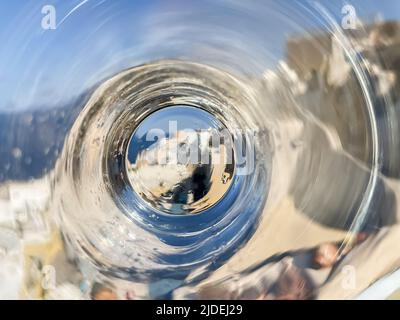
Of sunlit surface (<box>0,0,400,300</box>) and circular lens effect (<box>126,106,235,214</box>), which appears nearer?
sunlit surface (<box>0,0,400,300</box>)

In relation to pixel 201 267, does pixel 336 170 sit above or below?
above

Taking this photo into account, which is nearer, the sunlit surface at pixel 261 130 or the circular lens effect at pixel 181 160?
the sunlit surface at pixel 261 130

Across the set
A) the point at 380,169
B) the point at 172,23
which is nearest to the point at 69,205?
the point at 172,23

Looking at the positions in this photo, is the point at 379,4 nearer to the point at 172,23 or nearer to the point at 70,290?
the point at 172,23

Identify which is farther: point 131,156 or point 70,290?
point 131,156

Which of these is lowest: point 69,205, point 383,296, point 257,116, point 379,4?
point 383,296

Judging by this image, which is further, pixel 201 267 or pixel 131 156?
pixel 131 156

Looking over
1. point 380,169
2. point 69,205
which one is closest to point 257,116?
point 380,169

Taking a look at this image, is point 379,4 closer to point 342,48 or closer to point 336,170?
point 342,48
